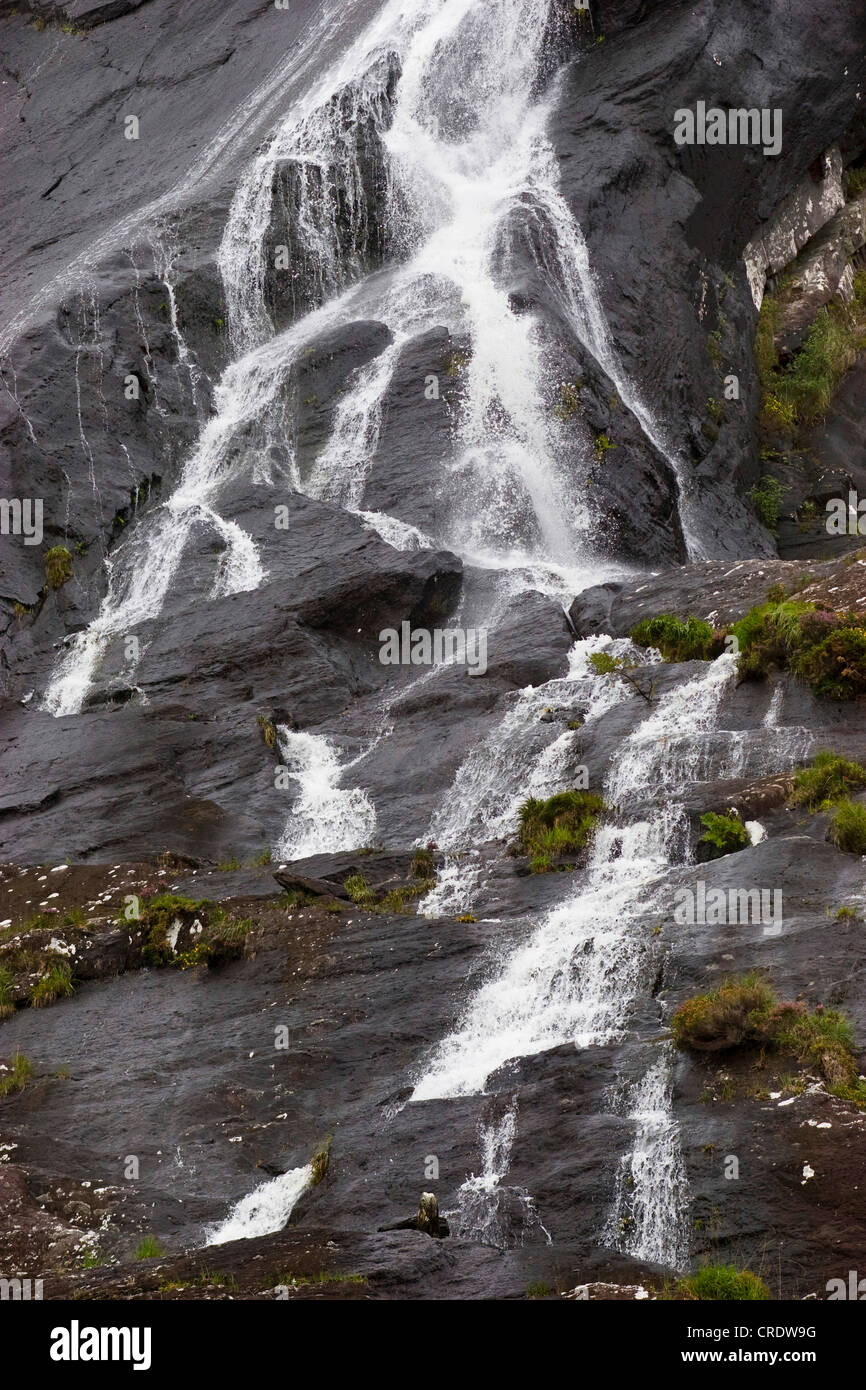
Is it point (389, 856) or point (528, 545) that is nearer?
point (389, 856)

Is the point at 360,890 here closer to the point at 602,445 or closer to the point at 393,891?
the point at 393,891

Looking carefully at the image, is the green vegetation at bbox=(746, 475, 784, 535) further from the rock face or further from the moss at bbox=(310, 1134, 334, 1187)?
the moss at bbox=(310, 1134, 334, 1187)

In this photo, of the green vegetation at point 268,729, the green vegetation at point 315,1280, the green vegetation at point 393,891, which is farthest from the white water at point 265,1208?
the green vegetation at point 268,729

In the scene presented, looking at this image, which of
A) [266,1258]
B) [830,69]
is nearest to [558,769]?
[266,1258]

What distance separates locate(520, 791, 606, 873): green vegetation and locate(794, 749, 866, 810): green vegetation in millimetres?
2100

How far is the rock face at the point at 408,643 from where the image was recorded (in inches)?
435

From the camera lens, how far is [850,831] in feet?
42.1

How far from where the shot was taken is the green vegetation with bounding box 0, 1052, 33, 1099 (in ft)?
45.6

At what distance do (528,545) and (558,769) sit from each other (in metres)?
7.63

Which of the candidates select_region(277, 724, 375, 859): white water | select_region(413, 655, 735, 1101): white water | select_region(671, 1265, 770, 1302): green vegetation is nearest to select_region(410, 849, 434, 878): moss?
select_region(277, 724, 375, 859): white water

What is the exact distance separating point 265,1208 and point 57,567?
46.9ft

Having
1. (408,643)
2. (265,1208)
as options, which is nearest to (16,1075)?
(265,1208)

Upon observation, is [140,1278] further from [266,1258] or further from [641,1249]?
[641,1249]
